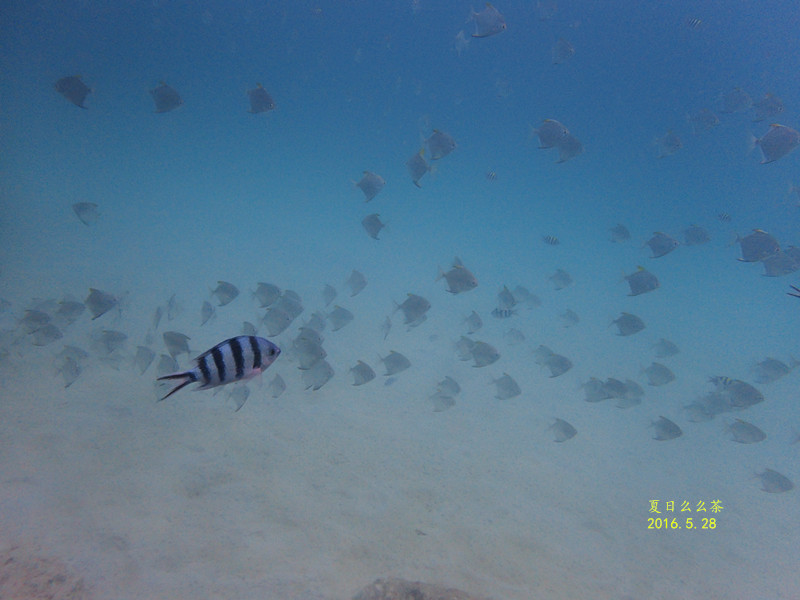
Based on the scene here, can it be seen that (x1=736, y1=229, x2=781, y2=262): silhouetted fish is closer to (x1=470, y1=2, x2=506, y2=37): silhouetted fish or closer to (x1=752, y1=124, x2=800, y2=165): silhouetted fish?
(x1=752, y1=124, x2=800, y2=165): silhouetted fish

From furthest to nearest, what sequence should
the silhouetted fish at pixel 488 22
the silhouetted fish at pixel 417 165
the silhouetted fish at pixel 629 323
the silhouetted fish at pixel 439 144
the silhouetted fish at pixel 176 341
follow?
1. the silhouetted fish at pixel 629 323
2. the silhouetted fish at pixel 417 165
3. the silhouetted fish at pixel 439 144
4. the silhouetted fish at pixel 488 22
5. the silhouetted fish at pixel 176 341

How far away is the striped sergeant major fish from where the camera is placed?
2086mm

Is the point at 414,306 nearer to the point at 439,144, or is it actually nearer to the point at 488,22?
the point at 439,144

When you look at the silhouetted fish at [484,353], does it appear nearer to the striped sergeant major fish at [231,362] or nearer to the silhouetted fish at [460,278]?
the silhouetted fish at [460,278]

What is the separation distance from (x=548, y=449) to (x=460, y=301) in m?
15.7

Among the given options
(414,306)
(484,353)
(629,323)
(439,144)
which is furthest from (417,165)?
(629,323)

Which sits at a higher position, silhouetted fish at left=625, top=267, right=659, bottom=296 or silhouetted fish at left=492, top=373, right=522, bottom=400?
silhouetted fish at left=625, top=267, right=659, bottom=296

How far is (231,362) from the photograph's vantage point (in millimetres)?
2174

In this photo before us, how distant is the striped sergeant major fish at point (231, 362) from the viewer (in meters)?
2.09

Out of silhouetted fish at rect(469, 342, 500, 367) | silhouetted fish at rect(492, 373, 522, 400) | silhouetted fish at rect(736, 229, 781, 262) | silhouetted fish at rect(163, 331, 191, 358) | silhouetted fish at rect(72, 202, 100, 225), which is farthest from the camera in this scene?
silhouetted fish at rect(72, 202, 100, 225)

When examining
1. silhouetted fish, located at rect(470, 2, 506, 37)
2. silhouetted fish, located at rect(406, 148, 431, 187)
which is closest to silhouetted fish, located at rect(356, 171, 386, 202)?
silhouetted fish, located at rect(406, 148, 431, 187)

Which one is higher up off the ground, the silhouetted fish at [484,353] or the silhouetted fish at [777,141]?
the silhouetted fish at [777,141]

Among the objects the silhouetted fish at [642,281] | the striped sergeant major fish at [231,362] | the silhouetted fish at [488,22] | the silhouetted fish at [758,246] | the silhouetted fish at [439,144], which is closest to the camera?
the striped sergeant major fish at [231,362]

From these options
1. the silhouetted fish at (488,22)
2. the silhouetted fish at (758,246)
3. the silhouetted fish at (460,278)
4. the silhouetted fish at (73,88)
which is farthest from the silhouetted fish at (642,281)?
the silhouetted fish at (73,88)
